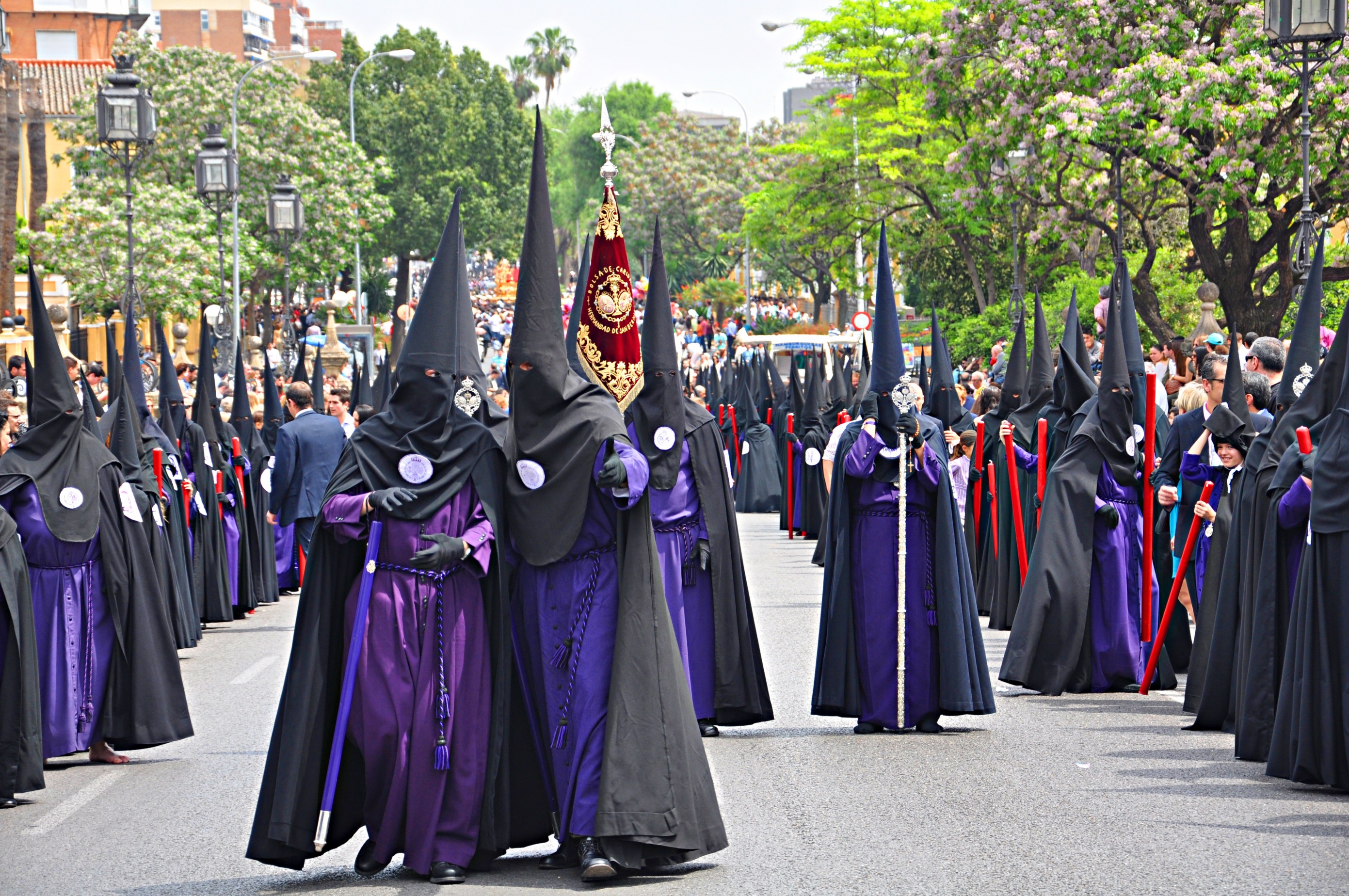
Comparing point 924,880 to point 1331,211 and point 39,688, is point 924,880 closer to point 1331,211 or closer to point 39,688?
point 39,688

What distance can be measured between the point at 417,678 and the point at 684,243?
7415 centimetres

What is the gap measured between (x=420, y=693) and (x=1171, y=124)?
21.1m

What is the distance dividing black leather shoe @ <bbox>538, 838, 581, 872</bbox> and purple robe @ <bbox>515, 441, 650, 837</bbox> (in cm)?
14

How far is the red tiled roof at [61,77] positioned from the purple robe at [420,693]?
5483cm

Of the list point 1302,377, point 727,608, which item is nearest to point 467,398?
point 727,608

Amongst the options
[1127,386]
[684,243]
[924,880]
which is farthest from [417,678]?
[684,243]

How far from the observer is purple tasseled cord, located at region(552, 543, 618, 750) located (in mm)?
6691

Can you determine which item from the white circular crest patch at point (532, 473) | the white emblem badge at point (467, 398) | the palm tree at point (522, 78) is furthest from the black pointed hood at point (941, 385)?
the palm tree at point (522, 78)

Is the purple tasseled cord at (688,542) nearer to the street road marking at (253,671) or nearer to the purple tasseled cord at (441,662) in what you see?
the purple tasseled cord at (441,662)

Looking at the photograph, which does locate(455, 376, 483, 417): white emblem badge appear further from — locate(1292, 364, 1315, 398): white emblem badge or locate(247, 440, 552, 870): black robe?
locate(1292, 364, 1315, 398): white emblem badge

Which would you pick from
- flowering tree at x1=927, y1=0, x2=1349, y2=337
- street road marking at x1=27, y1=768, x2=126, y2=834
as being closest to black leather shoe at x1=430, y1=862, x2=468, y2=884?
street road marking at x1=27, y1=768, x2=126, y2=834

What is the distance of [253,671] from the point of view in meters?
12.9

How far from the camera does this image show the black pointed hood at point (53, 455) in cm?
893

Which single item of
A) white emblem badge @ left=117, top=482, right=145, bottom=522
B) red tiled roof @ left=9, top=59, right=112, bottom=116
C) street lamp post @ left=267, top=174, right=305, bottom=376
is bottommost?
white emblem badge @ left=117, top=482, right=145, bottom=522
